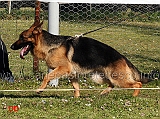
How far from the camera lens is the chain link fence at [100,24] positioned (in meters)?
11.5

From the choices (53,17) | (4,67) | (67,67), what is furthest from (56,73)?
(4,67)

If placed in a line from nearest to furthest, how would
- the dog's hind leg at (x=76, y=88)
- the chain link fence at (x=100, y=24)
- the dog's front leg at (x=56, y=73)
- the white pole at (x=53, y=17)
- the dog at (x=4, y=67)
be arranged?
1. the dog's front leg at (x=56, y=73)
2. the dog's hind leg at (x=76, y=88)
3. the white pole at (x=53, y=17)
4. the dog at (x=4, y=67)
5. the chain link fence at (x=100, y=24)

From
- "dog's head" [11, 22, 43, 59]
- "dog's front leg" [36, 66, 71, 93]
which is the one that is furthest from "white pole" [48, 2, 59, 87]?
"dog's front leg" [36, 66, 71, 93]

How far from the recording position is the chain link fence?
452 inches

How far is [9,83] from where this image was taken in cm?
895

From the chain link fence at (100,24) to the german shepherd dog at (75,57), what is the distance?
2.61 m

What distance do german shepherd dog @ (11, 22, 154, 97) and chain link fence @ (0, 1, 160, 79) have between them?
8.56 feet

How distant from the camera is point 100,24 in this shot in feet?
48.4

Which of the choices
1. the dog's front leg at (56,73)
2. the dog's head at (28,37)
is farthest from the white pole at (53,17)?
the dog's front leg at (56,73)

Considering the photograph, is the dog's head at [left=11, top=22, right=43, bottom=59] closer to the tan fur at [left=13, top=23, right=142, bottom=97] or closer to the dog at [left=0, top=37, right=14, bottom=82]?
the tan fur at [left=13, top=23, right=142, bottom=97]

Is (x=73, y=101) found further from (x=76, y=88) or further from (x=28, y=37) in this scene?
(x=28, y=37)

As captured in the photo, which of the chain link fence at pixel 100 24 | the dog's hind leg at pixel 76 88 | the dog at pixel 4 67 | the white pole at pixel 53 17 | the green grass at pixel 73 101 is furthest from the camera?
the chain link fence at pixel 100 24

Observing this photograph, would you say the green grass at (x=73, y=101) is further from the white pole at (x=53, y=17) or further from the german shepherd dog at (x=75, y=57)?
the white pole at (x=53, y=17)

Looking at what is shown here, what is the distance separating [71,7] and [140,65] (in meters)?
2.15
